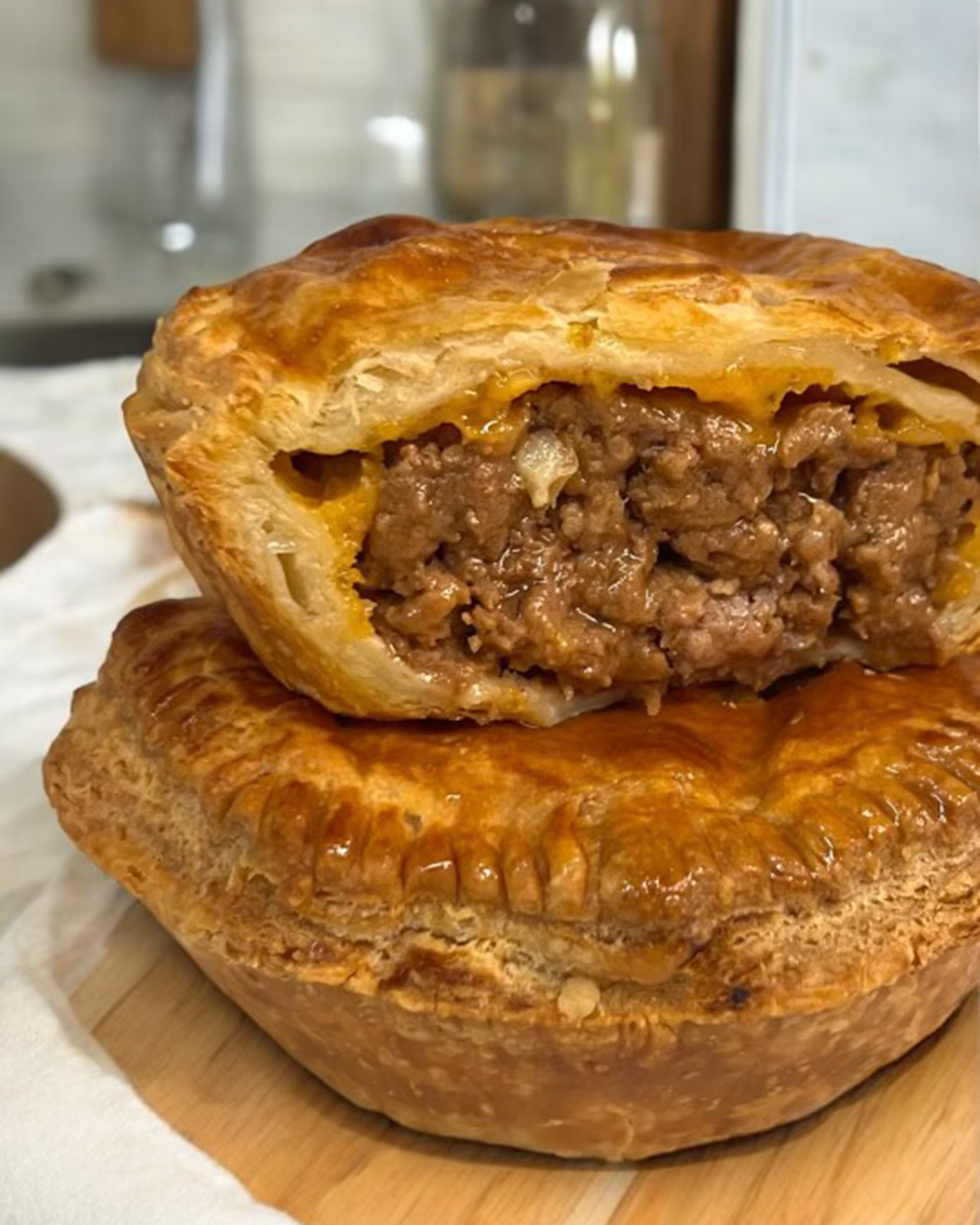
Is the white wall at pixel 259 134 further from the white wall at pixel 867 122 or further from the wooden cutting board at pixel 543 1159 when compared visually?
the wooden cutting board at pixel 543 1159

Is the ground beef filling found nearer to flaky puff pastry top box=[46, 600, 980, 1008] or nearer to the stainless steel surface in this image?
flaky puff pastry top box=[46, 600, 980, 1008]

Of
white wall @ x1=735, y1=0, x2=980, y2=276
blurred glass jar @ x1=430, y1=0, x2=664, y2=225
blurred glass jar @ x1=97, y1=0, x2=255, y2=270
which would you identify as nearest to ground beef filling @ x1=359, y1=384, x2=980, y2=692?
white wall @ x1=735, y1=0, x2=980, y2=276

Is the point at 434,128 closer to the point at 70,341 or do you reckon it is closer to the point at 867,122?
the point at 70,341

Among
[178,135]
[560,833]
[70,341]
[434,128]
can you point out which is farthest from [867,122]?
[560,833]

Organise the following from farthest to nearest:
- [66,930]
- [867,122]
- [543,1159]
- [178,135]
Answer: [178,135]
[867,122]
[66,930]
[543,1159]

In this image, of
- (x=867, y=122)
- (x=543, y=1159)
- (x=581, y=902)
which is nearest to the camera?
(x=581, y=902)
